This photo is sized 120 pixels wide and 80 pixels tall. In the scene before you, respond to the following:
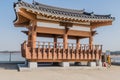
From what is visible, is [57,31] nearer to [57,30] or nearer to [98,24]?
[57,30]

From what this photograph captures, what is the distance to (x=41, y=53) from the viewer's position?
13.3 m

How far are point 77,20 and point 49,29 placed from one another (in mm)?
2481

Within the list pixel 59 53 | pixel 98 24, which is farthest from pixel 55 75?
pixel 98 24

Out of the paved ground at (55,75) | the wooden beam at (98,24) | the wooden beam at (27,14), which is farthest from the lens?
the wooden beam at (98,24)

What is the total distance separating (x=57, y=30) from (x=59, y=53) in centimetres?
183

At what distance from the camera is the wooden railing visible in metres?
13.1

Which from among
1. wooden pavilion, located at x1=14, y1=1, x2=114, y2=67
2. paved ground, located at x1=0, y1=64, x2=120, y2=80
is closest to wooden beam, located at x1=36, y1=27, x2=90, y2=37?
wooden pavilion, located at x1=14, y1=1, x2=114, y2=67

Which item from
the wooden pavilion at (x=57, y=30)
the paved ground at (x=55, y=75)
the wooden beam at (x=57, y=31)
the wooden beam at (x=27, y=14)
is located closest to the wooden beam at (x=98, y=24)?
the wooden pavilion at (x=57, y=30)

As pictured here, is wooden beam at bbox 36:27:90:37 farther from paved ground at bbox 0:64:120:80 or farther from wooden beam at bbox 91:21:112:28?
paved ground at bbox 0:64:120:80

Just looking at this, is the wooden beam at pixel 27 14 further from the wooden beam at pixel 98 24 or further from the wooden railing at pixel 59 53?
the wooden beam at pixel 98 24

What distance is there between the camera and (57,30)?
14430 mm

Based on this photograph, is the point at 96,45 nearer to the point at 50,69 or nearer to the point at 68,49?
the point at 68,49

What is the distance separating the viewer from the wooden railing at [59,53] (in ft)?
42.9

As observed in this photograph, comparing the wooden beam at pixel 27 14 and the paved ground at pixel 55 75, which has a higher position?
the wooden beam at pixel 27 14
